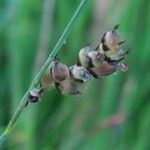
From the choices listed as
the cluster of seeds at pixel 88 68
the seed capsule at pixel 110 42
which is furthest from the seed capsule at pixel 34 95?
the seed capsule at pixel 110 42

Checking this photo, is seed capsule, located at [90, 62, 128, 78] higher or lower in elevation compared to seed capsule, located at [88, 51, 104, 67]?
lower

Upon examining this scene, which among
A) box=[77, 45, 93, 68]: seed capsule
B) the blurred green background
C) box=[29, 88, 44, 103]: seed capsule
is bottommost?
the blurred green background

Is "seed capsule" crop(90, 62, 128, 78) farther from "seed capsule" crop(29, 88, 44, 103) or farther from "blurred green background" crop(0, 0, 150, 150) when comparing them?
"blurred green background" crop(0, 0, 150, 150)

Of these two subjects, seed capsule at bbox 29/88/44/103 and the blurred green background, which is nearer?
seed capsule at bbox 29/88/44/103

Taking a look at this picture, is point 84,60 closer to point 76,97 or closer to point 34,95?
point 34,95

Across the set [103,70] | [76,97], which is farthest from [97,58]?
[76,97]

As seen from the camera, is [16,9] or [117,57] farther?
[16,9]

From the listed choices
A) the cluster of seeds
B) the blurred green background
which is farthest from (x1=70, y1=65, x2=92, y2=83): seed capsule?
the blurred green background

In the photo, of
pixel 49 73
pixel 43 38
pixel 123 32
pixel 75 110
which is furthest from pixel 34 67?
pixel 49 73

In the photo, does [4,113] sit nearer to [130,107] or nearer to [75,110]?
[75,110]
